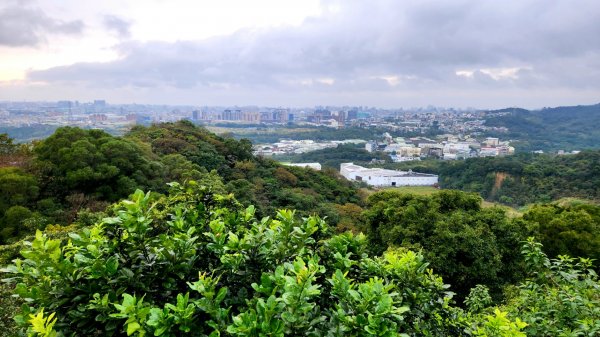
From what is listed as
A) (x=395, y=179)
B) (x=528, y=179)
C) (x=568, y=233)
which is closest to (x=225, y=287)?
(x=568, y=233)

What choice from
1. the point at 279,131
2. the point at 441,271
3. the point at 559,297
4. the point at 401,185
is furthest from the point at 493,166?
the point at 279,131

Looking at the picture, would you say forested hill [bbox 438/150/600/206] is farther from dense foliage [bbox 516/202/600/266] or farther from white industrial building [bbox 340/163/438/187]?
dense foliage [bbox 516/202/600/266]

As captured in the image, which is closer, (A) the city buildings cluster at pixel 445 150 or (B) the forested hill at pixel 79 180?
(B) the forested hill at pixel 79 180

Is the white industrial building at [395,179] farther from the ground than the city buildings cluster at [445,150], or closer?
closer

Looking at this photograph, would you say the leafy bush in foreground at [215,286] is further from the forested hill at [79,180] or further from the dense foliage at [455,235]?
the dense foliage at [455,235]

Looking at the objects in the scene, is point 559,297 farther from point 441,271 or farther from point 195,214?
point 441,271

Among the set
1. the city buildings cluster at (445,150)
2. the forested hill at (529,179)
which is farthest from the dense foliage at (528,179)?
the city buildings cluster at (445,150)
